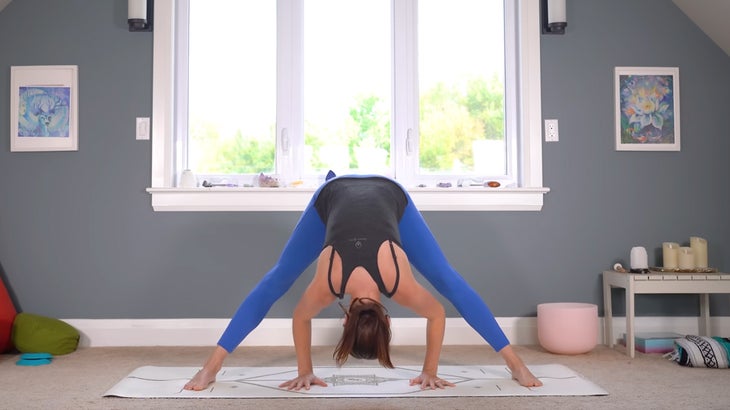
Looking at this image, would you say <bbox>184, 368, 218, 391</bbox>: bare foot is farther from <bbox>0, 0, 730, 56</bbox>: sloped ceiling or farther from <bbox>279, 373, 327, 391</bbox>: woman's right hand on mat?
<bbox>0, 0, 730, 56</bbox>: sloped ceiling

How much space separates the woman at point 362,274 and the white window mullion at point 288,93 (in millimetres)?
1313

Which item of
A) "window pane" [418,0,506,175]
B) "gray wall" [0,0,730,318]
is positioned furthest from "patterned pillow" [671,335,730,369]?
"window pane" [418,0,506,175]

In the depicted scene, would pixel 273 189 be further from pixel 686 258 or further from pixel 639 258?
pixel 686 258

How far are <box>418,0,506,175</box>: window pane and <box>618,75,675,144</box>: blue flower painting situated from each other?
2.32ft

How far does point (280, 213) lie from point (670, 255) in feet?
6.87

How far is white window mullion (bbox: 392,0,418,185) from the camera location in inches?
159

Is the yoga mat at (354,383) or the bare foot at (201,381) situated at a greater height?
the bare foot at (201,381)

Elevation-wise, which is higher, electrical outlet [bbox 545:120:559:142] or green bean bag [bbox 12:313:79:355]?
electrical outlet [bbox 545:120:559:142]

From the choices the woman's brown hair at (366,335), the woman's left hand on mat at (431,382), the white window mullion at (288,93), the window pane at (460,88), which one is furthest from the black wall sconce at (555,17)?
the woman's brown hair at (366,335)

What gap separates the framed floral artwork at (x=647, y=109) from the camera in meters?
3.96

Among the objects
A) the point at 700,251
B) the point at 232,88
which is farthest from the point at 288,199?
the point at 700,251

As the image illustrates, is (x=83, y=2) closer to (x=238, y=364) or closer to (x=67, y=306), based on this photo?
(x=67, y=306)

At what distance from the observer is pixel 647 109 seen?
3.96m

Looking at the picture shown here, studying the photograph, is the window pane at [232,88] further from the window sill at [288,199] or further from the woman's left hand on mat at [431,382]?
the woman's left hand on mat at [431,382]
